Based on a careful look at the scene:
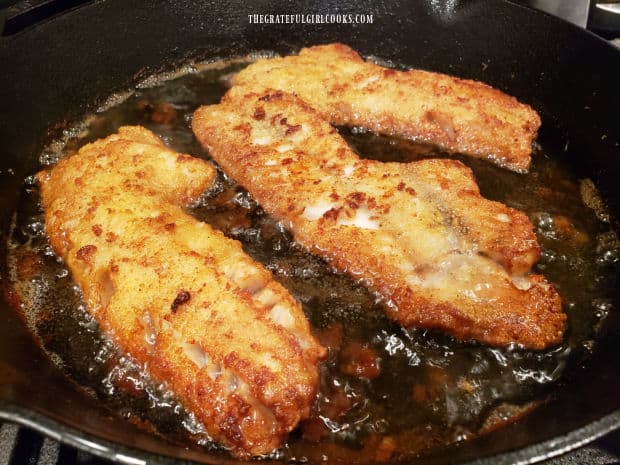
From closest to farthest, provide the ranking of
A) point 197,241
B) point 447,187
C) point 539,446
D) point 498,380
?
1. point 539,446
2. point 498,380
3. point 197,241
4. point 447,187

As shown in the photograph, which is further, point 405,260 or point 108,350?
point 405,260

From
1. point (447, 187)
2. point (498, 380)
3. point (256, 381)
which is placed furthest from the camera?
point (447, 187)

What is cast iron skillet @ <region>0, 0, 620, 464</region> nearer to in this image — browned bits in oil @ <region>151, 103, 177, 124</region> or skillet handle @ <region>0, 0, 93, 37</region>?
skillet handle @ <region>0, 0, 93, 37</region>

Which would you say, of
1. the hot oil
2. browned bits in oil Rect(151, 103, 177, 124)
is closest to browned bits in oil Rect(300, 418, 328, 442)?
the hot oil

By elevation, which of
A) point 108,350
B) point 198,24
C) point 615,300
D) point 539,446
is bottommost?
point 615,300

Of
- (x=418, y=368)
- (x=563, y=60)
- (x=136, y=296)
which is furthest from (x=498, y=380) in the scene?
(x=563, y=60)

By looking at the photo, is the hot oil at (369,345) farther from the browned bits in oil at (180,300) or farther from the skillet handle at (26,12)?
the skillet handle at (26,12)

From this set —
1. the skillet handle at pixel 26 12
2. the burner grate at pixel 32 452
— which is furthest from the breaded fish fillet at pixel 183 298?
the skillet handle at pixel 26 12

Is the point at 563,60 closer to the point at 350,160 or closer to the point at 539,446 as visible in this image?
the point at 350,160
